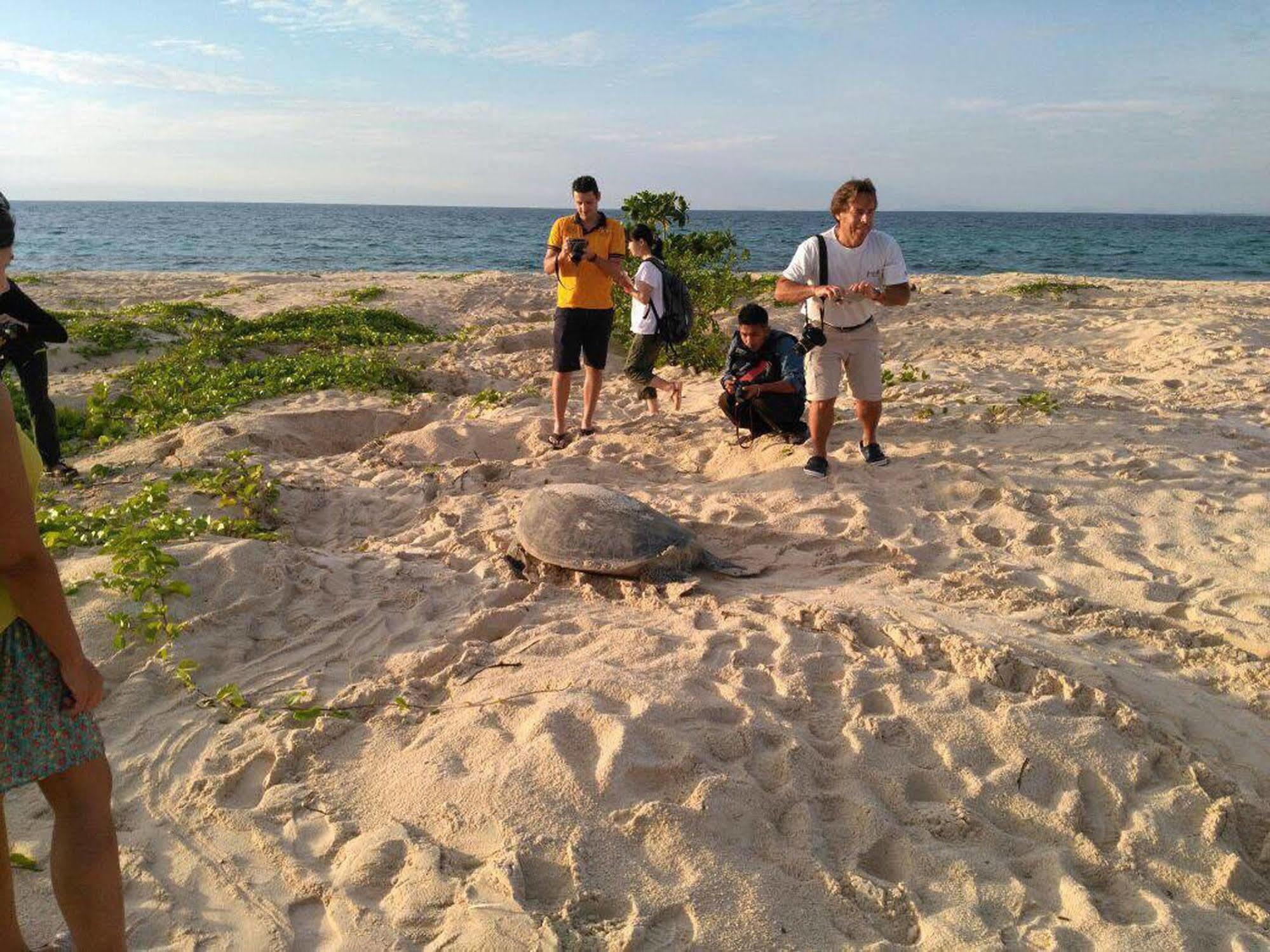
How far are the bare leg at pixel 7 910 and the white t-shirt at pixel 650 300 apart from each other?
5.02 m

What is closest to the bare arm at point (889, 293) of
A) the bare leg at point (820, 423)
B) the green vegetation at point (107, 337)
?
the bare leg at point (820, 423)

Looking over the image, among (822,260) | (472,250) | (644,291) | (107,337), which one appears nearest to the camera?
(822,260)

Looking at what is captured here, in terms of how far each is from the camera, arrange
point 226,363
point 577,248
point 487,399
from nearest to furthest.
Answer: point 577,248
point 487,399
point 226,363

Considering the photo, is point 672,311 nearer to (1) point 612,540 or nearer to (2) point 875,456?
(2) point 875,456

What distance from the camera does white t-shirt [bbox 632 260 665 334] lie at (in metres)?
6.22

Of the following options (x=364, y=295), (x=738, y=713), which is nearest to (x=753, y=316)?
(x=738, y=713)

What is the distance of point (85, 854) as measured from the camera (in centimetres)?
175

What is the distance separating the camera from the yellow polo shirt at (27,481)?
1.62 metres

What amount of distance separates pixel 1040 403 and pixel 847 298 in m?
2.04

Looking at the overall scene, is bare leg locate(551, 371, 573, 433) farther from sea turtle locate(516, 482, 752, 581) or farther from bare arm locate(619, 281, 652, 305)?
sea turtle locate(516, 482, 752, 581)

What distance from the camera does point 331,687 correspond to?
3170 mm

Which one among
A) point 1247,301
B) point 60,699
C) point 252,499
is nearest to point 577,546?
point 252,499

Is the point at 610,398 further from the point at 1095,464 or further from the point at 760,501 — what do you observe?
the point at 1095,464

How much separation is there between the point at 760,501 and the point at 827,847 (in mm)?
2711
